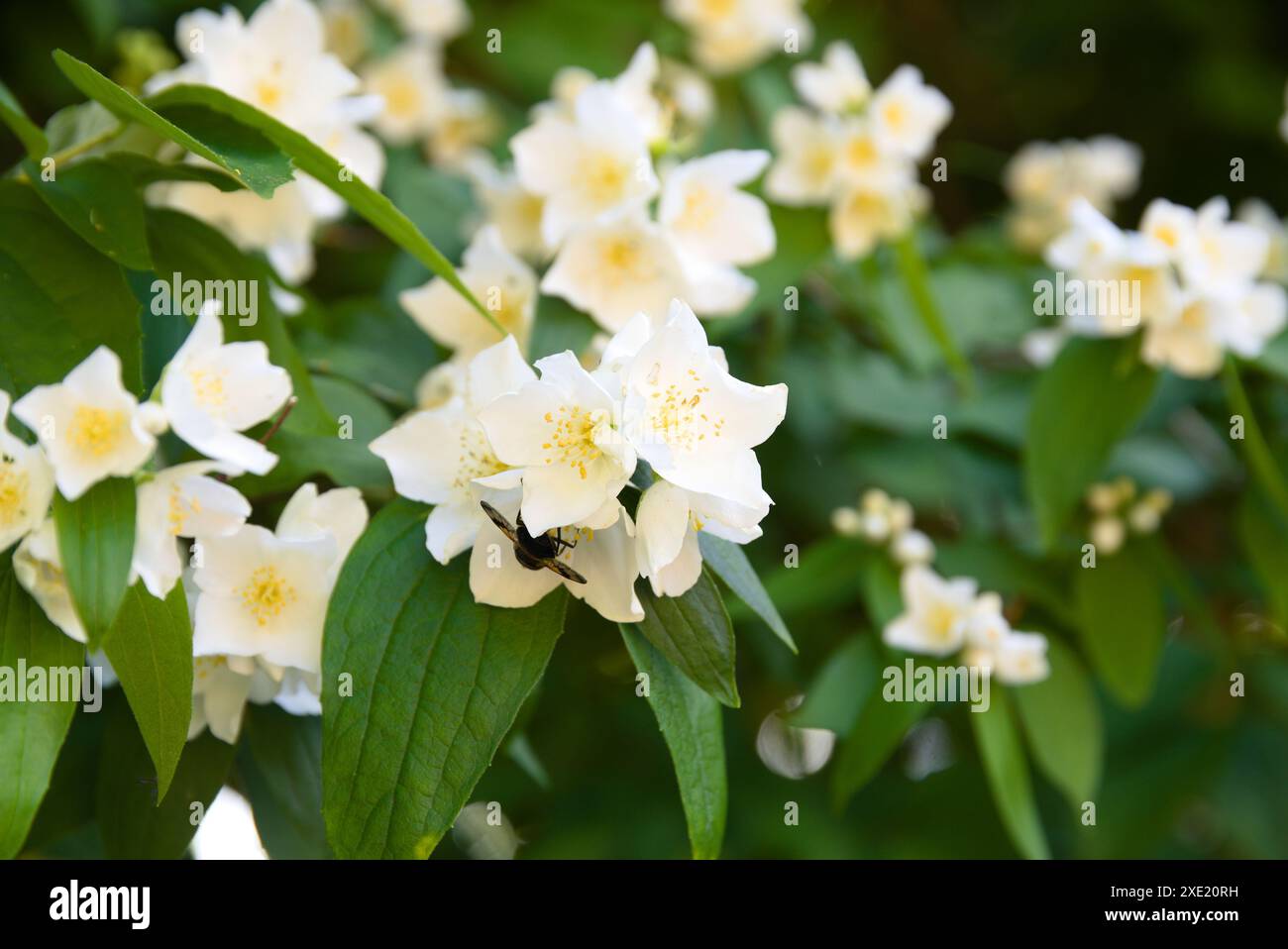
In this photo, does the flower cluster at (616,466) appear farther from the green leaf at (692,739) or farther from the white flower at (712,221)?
the white flower at (712,221)

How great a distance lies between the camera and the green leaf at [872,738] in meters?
1.50


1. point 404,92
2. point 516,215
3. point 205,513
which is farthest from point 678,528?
point 404,92

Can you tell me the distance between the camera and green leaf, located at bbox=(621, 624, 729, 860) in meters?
1.06

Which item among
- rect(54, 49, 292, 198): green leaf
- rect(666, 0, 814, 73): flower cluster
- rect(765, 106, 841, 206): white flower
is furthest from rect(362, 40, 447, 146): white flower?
rect(54, 49, 292, 198): green leaf

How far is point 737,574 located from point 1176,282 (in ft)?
3.00

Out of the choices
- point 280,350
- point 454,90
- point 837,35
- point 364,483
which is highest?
point 837,35

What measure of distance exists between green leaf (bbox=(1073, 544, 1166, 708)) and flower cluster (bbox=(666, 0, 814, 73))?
3.97 feet

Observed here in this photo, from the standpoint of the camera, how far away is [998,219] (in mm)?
2758

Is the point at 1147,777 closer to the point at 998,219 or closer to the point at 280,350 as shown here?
the point at 998,219

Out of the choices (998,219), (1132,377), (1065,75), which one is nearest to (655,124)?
(1132,377)

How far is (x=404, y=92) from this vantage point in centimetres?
235

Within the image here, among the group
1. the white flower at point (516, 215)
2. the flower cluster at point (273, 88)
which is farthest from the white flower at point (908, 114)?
the flower cluster at point (273, 88)

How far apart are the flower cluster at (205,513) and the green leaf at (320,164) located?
18 cm

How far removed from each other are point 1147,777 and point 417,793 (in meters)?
1.78
